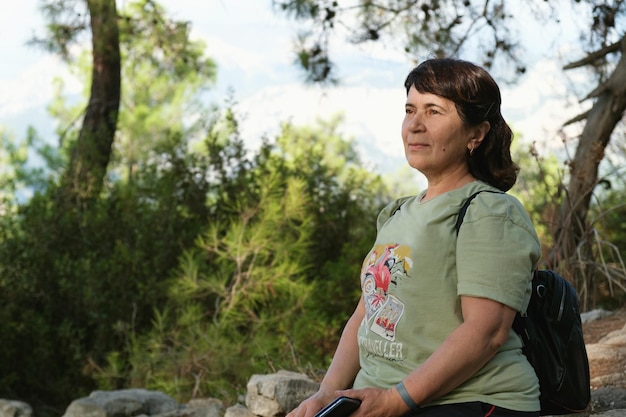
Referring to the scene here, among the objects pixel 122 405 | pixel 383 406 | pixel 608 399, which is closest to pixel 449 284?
pixel 383 406

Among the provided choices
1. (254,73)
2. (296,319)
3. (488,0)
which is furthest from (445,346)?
(254,73)

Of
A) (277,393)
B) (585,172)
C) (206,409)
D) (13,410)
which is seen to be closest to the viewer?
(277,393)

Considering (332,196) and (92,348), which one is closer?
(92,348)

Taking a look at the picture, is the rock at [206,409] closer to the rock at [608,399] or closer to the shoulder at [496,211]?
the rock at [608,399]

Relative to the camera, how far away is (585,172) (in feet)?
16.8

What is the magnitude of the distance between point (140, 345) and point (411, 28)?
2.80 m

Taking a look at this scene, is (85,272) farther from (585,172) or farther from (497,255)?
(497,255)

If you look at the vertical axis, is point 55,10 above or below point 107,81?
above

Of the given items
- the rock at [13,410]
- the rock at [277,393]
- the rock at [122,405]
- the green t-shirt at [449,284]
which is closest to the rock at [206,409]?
the rock at [122,405]

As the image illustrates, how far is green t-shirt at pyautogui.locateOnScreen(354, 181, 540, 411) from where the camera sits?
149cm

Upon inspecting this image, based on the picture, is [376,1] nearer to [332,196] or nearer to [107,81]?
[332,196]

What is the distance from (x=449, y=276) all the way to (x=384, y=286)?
5.2 inches

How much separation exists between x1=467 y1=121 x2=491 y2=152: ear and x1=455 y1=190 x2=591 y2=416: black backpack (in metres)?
0.27

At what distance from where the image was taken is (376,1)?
612 centimetres
